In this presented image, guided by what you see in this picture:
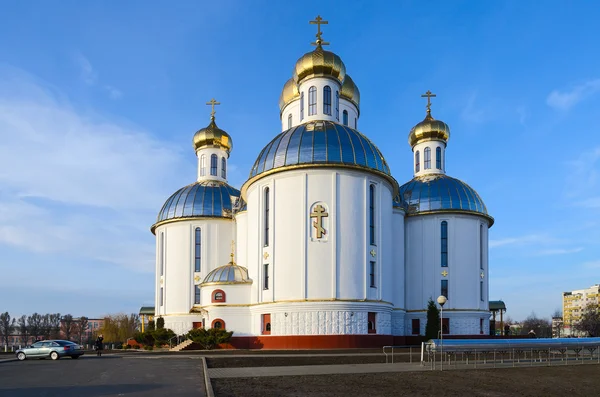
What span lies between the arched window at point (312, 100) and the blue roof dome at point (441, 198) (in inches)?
336

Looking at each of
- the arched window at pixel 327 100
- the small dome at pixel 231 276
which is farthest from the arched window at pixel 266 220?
the arched window at pixel 327 100

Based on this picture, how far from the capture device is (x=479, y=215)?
41.9 meters

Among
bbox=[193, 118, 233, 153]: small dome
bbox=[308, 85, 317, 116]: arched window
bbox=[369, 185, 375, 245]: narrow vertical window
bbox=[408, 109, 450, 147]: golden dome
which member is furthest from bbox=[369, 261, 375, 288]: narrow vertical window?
bbox=[193, 118, 233, 153]: small dome

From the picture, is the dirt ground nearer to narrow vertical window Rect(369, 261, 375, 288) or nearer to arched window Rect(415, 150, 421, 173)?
narrow vertical window Rect(369, 261, 375, 288)

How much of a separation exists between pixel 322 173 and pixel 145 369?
15435 millimetres

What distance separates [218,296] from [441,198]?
17.1m

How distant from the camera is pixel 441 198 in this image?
41500 millimetres

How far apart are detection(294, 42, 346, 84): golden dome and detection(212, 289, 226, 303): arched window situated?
14.3 m

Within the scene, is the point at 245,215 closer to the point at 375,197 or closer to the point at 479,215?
the point at 375,197

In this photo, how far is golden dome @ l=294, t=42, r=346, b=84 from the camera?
122 ft

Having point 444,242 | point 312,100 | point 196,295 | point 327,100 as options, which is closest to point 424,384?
point 327,100

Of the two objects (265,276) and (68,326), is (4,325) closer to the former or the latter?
(68,326)

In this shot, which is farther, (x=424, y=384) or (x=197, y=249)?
(x=197, y=249)

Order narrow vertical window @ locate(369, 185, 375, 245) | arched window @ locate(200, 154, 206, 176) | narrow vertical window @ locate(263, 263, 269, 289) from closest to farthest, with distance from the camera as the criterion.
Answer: narrow vertical window @ locate(369, 185, 375, 245), narrow vertical window @ locate(263, 263, 269, 289), arched window @ locate(200, 154, 206, 176)
